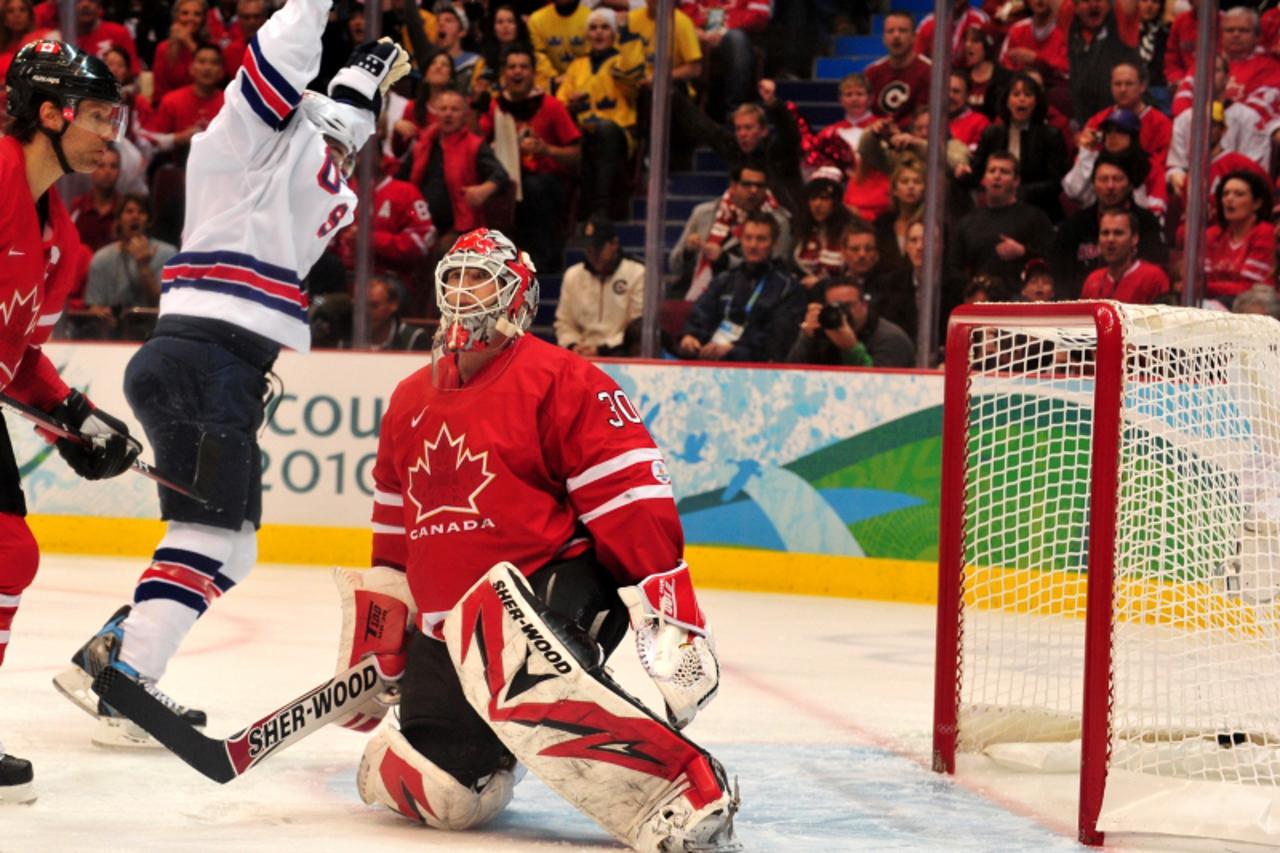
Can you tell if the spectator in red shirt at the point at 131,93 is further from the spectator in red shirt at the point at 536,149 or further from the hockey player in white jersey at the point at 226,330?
the hockey player in white jersey at the point at 226,330

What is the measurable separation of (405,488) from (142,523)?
169 inches

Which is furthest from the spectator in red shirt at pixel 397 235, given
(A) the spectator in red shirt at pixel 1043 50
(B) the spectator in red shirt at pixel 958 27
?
(A) the spectator in red shirt at pixel 1043 50

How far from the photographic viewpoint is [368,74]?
378 cm

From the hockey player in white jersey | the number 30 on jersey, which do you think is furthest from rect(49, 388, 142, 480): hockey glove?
the number 30 on jersey

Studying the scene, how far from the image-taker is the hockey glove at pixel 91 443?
126 inches

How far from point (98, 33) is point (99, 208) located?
2.53 feet

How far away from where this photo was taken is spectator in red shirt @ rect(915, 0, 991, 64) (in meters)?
6.34

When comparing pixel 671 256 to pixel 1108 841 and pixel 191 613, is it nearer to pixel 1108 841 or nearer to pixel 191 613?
pixel 191 613

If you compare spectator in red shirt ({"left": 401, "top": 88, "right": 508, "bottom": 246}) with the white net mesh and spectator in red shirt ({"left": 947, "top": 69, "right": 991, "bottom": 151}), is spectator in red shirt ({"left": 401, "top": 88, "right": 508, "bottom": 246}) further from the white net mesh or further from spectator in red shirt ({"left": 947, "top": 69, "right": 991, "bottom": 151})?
the white net mesh

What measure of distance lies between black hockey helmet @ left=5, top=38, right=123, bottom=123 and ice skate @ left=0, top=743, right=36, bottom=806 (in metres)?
1.01

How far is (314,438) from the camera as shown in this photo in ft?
22.4

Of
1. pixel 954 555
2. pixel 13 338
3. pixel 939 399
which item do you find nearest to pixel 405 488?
pixel 13 338

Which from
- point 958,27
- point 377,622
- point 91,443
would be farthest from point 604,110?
point 377,622

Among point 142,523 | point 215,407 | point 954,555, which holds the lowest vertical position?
point 142,523
